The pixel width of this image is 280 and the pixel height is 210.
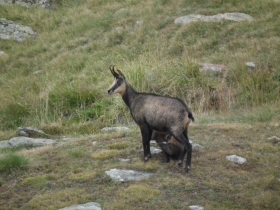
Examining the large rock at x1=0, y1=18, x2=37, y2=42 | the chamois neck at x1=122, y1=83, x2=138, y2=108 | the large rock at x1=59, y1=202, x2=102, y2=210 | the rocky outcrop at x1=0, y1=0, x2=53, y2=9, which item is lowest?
the large rock at x1=59, y1=202, x2=102, y2=210

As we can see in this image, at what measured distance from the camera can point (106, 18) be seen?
21.8m

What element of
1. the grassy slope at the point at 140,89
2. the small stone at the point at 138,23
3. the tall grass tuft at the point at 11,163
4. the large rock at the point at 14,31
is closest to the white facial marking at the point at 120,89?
the grassy slope at the point at 140,89

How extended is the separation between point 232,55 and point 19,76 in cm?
756

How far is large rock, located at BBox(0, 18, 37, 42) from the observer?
22.7m

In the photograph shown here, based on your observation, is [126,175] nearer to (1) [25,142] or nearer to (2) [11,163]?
(2) [11,163]

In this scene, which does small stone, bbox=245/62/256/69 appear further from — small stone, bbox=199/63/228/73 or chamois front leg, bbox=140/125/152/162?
chamois front leg, bbox=140/125/152/162

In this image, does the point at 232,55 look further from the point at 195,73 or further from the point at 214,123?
the point at 214,123

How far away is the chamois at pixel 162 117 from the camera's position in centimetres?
830

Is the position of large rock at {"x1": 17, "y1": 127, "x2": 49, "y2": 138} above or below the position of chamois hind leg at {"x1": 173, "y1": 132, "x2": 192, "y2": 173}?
below

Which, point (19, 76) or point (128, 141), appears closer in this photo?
point (128, 141)

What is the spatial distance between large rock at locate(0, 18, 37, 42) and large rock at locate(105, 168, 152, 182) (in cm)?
1510

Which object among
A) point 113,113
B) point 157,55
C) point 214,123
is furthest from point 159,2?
point 214,123

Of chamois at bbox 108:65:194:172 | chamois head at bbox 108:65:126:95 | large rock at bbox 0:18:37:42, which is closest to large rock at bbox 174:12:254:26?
large rock at bbox 0:18:37:42

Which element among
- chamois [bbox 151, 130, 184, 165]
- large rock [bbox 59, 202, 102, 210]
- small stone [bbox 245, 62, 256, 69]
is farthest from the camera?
small stone [bbox 245, 62, 256, 69]
